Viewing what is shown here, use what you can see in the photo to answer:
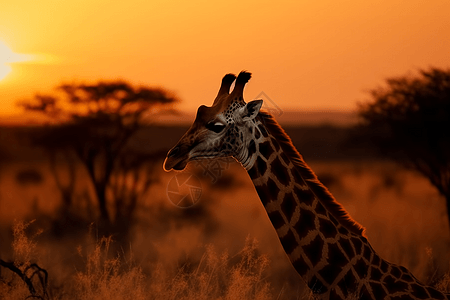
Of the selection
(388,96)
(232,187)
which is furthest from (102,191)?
(232,187)

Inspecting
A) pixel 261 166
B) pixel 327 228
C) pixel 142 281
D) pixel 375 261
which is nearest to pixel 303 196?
pixel 327 228

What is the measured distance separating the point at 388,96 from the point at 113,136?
832 cm

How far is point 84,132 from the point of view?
58.9 feet

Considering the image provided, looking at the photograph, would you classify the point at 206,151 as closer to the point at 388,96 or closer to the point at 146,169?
the point at 388,96

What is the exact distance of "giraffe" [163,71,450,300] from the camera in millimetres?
5969

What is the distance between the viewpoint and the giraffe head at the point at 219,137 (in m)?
6.00

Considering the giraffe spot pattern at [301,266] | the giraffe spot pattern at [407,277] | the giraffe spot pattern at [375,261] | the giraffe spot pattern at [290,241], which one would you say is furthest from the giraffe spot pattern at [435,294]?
the giraffe spot pattern at [290,241]

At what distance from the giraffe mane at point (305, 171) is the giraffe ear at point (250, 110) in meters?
0.16

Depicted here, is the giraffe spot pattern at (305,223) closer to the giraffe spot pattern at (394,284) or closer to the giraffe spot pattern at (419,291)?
the giraffe spot pattern at (394,284)

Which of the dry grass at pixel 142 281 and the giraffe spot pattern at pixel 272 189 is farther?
the dry grass at pixel 142 281

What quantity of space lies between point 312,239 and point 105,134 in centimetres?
1275

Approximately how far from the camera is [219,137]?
6.03 meters

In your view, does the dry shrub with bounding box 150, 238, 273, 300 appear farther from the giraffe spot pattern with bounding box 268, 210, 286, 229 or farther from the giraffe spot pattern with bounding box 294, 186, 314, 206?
the giraffe spot pattern with bounding box 294, 186, 314, 206

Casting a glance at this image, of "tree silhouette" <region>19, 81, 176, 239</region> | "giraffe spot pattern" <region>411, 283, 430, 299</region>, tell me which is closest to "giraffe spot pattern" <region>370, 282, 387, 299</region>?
"giraffe spot pattern" <region>411, 283, 430, 299</region>
